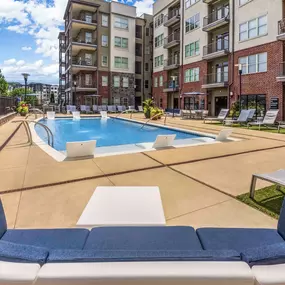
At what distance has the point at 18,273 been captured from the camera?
3.54 ft

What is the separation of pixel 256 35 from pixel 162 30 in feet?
53.2

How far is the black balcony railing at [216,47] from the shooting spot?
24486 mm

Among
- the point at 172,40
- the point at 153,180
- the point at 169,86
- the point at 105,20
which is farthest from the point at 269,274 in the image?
the point at 105,20

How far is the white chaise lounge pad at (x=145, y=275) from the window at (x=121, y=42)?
125 feet

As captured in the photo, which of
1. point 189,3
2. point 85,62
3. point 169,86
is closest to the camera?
point 189,3

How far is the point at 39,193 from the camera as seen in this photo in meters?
4.33

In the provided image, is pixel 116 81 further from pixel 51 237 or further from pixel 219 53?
pixel 51 237

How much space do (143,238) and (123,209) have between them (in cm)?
56

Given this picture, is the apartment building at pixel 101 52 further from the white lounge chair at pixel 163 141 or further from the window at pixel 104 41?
the white lounge chair at pixel 163 141

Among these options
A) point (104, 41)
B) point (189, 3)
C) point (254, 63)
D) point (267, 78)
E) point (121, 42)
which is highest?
point (189, 3)

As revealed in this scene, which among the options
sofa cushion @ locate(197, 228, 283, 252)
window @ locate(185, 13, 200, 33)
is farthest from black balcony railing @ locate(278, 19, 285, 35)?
sofa cushion @ locate(197, 228, 283, 252)

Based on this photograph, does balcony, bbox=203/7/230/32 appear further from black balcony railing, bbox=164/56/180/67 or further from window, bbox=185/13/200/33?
black balcony railing, bbox=164/56/180/67

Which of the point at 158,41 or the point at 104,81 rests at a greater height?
the point at 158,41

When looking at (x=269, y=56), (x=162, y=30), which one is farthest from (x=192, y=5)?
(x=269, y=56)
